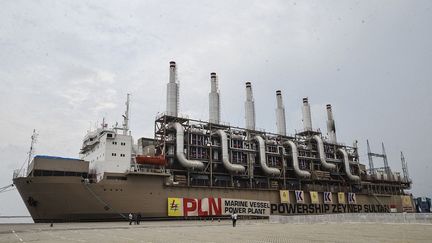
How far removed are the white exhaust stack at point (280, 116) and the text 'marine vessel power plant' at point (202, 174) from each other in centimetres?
20

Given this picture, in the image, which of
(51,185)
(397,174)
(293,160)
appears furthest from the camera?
(397,174)

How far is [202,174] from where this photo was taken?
49.2 metres

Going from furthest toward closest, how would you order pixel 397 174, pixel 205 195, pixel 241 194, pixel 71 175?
pixel 397 174
pixel 241 194
pixel 205 195
pixel 71 175

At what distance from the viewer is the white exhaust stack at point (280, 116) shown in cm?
6338

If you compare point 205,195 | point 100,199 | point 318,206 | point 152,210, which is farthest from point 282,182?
point 100,199

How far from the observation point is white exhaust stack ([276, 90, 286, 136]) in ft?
208

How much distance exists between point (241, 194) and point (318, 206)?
17.4 meters

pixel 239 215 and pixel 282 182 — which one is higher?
pixel 282 182

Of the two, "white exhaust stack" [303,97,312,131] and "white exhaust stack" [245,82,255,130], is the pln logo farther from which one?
"white exhaust stack" [303,97,312,131]

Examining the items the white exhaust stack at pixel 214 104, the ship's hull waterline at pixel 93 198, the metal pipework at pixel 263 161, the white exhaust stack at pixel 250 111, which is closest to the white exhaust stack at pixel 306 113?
the white exhaust stack at pixel 250 111

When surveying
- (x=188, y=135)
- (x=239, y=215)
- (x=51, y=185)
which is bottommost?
(x=239, y=215)

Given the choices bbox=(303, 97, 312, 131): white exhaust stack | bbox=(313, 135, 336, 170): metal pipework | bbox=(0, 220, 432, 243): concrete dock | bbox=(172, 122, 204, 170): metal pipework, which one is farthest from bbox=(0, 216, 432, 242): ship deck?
bbox=(303, 97, 312, 131): white exhaust stack

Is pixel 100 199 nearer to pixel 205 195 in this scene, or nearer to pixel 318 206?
pixel 205 195

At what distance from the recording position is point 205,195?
1855 inches
